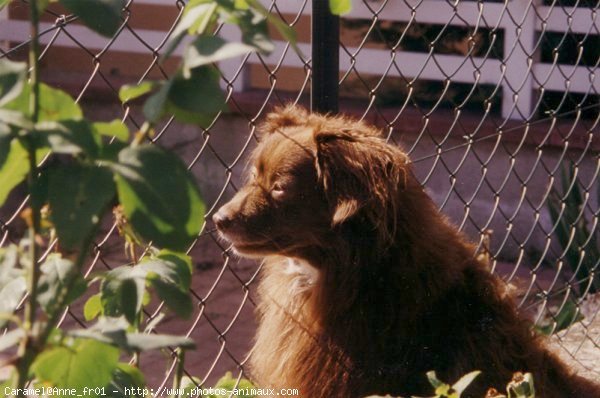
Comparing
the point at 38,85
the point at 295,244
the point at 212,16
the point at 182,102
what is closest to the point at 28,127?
the point at 38,85

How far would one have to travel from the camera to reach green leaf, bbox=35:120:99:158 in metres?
1.04

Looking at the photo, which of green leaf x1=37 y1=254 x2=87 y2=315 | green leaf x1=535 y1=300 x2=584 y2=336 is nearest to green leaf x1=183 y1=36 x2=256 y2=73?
green leaf x1=37 y1=254 x2=87 y2=315

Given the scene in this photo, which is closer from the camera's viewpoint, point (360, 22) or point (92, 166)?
point (92, 166)

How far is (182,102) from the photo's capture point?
1.12 m

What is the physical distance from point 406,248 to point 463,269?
0.80 ft

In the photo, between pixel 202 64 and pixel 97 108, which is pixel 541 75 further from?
pixel 202 64

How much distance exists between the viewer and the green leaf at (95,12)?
3.58 feet


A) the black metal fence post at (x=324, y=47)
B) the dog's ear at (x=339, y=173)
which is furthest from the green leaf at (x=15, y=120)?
the black metal fence post at (x=324, y=47)

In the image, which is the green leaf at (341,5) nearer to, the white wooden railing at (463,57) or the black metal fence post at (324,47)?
the black metal fence post at (324,47)

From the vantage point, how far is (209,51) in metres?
1.10

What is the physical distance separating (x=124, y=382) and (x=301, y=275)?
1634 millimetres

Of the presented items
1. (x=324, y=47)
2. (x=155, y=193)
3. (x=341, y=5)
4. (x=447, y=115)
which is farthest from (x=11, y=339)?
(x=447, y=115)

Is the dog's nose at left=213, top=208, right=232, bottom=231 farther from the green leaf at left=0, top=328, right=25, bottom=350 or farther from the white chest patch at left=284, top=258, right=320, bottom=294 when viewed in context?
the green leaf at left=0, top=328, right=25, bottom=350

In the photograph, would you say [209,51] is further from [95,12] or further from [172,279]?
[172,279]
